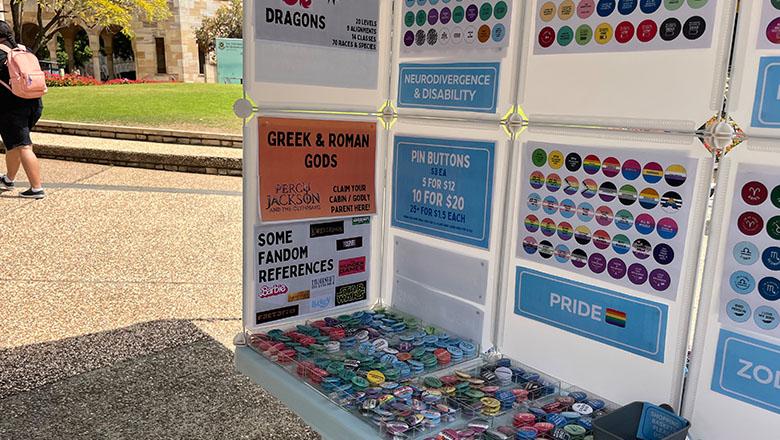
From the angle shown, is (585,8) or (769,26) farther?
(585,8)

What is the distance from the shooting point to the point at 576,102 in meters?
2.23

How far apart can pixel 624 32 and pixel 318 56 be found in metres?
1.29

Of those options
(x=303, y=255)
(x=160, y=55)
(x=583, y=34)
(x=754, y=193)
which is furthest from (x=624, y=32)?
(x=160, y=55)

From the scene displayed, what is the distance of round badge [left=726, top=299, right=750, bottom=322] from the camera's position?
1865 millimetres

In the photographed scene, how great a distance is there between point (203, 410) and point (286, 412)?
18.5 inches

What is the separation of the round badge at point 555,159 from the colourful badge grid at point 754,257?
24.0 inches

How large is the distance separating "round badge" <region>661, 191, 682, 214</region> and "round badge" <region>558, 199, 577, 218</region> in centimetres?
33

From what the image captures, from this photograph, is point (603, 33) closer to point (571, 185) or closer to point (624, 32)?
point (624, 32)

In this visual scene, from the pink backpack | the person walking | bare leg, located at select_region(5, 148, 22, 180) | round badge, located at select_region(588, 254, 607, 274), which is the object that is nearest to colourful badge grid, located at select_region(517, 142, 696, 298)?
round badge, located at select_region(588, 254, 607, 274)

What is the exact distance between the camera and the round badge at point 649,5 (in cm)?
201

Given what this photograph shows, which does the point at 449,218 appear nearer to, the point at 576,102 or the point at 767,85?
the point at 576,102

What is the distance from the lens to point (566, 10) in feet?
7.37

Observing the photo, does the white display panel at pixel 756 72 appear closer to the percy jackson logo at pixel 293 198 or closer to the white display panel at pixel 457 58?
the white display panel at pixel 457 58

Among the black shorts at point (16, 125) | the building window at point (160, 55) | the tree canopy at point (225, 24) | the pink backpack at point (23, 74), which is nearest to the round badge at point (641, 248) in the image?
the pink backpack at point (23, 74)
